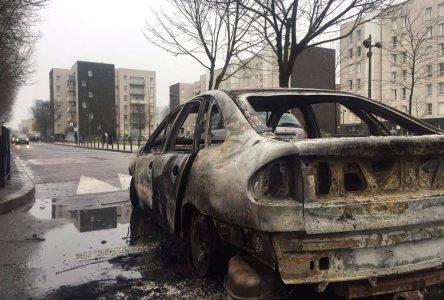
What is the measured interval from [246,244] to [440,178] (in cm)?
137

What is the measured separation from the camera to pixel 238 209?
2.83 metres

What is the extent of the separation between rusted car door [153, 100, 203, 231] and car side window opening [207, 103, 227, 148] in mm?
232

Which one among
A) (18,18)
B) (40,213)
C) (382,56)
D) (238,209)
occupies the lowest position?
(40,213)

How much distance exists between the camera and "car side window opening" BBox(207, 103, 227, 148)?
3.64 meters

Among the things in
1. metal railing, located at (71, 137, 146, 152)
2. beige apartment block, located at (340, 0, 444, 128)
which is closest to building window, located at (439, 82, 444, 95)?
beige apartment block, located at (340, 0, 444, 128)

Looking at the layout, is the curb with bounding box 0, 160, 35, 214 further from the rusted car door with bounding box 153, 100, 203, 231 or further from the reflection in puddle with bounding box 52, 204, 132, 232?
the rusted car door with bounding box 153, 100, 203, 231

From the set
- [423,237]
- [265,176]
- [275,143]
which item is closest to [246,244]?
[265,176]

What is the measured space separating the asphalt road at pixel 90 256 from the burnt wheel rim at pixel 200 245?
0.40 feet

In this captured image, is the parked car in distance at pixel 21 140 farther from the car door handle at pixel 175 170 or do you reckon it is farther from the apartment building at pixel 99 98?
the car door handle at pixel 175 170

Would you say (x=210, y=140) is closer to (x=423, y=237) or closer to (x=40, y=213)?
(x=423, y=237)

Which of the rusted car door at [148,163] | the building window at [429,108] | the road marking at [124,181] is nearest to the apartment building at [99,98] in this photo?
the building window at [429,108]

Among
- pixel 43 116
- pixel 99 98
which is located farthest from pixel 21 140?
pixel 99 98

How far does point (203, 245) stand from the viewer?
3.78m

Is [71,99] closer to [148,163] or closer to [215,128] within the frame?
[148,163]
